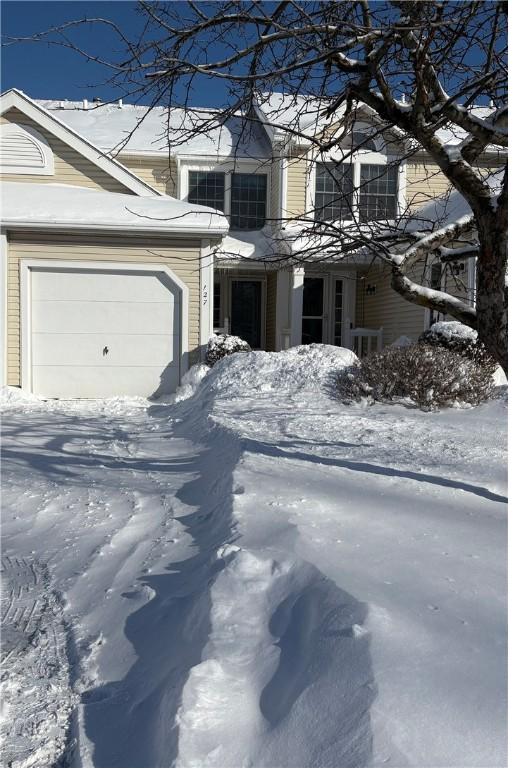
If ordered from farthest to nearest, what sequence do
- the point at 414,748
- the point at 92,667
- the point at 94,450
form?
the point at 94,450
the point at 92,667
the point at 414,748

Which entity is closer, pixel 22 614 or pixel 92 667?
pixel 92 667

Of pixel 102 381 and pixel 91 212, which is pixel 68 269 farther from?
pixel 102 381

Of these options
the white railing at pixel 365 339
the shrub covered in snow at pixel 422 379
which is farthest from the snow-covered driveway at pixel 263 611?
the white railing at pixel 365 339

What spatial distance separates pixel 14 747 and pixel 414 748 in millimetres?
1521

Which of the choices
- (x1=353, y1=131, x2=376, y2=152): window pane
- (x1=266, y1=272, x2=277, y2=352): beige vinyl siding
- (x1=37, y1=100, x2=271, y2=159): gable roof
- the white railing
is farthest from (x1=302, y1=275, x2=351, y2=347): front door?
(x1=353, y1=131, x2=376, y2=152): window pane

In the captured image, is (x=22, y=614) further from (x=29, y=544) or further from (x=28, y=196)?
(x=28, y=196)

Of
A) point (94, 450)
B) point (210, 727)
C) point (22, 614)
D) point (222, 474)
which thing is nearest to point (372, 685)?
point (210, 727)

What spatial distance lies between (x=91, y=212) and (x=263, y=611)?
10.5 meters

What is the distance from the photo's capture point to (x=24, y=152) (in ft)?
43.5

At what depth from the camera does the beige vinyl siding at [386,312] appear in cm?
1477

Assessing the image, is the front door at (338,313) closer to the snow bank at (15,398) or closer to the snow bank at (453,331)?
the snow bank at (453,331)

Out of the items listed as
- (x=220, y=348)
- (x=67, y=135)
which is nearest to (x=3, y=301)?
(x=67, y=135)

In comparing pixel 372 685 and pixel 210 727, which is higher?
pixel 372 685

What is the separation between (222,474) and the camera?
547 centimetres
